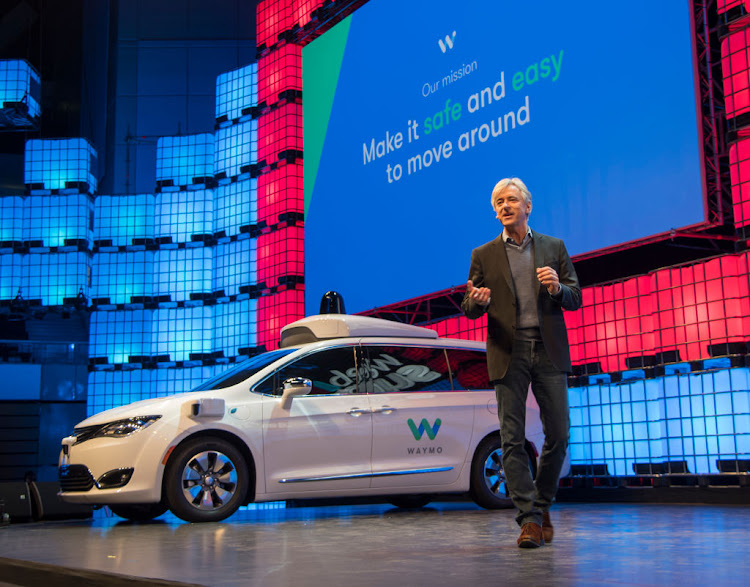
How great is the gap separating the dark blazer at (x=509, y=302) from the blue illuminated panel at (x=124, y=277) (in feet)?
37.8

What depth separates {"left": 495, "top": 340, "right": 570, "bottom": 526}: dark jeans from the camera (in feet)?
13.3

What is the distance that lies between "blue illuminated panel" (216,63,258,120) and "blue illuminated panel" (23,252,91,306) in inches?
145

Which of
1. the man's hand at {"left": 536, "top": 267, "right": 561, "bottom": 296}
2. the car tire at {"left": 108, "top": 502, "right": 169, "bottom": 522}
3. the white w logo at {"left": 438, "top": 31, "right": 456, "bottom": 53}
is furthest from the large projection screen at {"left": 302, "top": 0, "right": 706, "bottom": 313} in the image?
the car tire at {"left": 108, "top": 502, "right": 169, "bottom": 522}

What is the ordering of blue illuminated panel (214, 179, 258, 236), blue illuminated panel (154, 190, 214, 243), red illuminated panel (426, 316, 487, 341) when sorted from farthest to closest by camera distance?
blue illuminated panel (154, 190, 214, 243) < blue illuminated panel (214, 179, 258, 236) < red illuminated panel (426, 316, 487, 341)

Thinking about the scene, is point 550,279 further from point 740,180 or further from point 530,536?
point 740,180

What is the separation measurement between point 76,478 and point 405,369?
257 cm

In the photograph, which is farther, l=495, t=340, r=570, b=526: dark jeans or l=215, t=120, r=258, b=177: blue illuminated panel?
l=215, t=120, r=258, b=177: blue illuminated panel

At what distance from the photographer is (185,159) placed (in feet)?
50.6

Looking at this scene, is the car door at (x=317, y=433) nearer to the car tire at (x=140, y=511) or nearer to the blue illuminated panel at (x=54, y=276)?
the car tire at (x=140, y=511)

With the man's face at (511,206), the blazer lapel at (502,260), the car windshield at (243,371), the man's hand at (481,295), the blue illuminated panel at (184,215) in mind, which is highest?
the blue illuminated panel at (184,215)

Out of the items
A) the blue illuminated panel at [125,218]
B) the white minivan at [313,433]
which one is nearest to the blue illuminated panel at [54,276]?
the blue illuminated panel at [125,218]

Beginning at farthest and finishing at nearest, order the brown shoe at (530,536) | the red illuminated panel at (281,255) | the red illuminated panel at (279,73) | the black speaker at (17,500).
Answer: the red illuminated panel at (279,73), the red illuminated panel at (281,255), the black speaker at (17,500), the brown shoe at (530,536)

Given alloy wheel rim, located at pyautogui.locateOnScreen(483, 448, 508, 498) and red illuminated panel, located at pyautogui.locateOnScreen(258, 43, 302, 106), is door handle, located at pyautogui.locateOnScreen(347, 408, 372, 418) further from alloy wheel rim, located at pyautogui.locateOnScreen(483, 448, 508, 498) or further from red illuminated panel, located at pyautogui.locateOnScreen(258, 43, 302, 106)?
red illuminated panel, located at pyautogui.locateOnScreen(258, 43, 302, 106)

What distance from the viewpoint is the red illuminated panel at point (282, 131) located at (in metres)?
13.1
